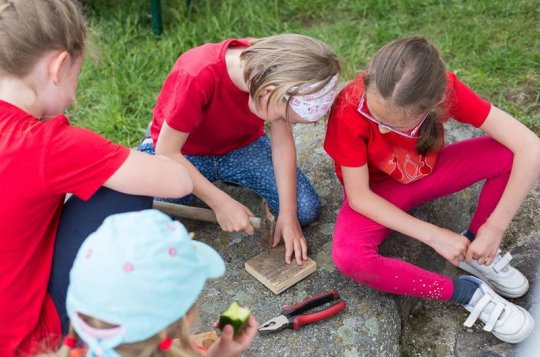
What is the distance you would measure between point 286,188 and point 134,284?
1.27 metres

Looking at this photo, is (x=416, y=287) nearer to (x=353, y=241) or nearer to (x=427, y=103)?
(x=353, y=241)

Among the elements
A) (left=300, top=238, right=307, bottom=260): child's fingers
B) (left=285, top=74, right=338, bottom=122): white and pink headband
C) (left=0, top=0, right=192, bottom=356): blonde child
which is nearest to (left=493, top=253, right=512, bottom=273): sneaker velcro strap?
(left=300, top=238, right=307, bottom=260): child's fingers

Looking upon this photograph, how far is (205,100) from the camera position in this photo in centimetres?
236

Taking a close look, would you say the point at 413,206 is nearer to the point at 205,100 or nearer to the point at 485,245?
the point at 485,245

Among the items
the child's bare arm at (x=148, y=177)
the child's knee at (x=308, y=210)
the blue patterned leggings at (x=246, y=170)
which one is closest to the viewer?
the child's bare arm at (x=148, y=177)

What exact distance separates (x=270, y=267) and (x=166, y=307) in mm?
1078

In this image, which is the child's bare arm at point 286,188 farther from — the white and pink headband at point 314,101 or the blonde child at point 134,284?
the blonde child at point 134,284

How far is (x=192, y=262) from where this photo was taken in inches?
53.8

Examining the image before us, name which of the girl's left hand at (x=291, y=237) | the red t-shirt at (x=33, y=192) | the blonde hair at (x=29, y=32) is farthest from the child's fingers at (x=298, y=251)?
the blonde hair at (x=29, y=32)

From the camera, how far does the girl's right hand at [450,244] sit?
224 centimetres

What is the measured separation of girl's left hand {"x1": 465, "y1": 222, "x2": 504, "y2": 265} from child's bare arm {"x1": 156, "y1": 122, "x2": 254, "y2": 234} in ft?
2.72

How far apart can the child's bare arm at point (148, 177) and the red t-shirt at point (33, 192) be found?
0.09 ft

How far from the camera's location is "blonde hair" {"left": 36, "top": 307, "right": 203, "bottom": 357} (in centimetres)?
136

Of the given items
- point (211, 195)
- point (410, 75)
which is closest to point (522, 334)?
point (410, 75)
